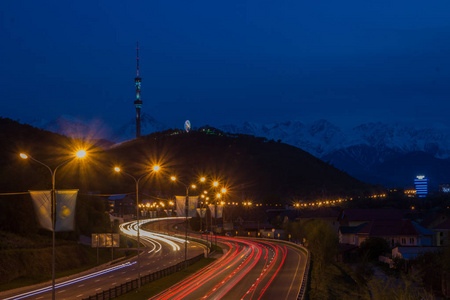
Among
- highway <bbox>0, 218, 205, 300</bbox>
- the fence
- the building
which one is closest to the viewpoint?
the fence

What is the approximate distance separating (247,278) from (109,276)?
1377 cm

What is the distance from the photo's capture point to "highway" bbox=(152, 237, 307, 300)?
40.0 m

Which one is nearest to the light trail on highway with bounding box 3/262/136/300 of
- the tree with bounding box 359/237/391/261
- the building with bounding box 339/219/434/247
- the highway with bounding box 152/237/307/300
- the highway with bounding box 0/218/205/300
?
the highway with bounding box 0/218/205/300

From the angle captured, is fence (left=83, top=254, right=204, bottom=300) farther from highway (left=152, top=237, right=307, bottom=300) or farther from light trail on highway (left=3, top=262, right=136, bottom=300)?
light trail on highway (left=3, top=262, right=136, bottom=300)

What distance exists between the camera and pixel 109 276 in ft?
173

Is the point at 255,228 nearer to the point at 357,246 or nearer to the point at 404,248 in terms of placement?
the point at 357,246

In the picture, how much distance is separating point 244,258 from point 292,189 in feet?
436

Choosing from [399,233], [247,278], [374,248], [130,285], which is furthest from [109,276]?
[399,233]

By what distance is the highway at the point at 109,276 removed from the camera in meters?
41.4

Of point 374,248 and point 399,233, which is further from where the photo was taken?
point 399,233

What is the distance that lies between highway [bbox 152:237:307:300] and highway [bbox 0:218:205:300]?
6.10 m

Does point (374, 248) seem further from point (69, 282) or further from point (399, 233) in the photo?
point (69, 282)

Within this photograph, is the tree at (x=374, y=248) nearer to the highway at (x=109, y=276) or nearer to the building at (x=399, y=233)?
the building at (x=399, y=233)

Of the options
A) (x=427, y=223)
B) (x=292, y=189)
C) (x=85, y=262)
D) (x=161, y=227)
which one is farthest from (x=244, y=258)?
(x=292, y=189)
